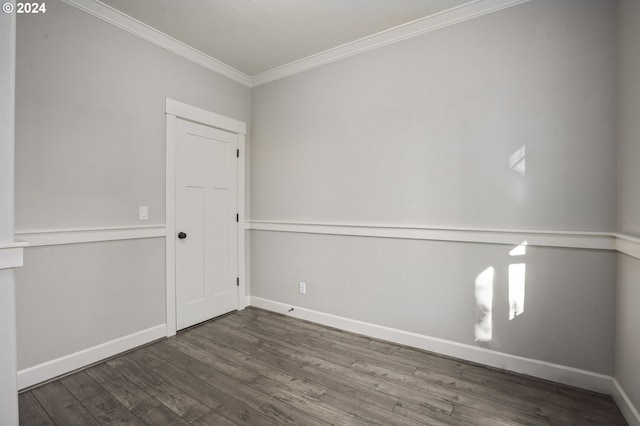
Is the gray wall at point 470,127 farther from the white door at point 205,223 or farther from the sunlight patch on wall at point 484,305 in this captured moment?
the white door at point 205,223

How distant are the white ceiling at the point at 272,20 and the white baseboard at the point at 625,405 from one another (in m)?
2.93

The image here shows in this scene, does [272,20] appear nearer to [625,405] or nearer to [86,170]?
[86,170]

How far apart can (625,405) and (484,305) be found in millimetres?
886

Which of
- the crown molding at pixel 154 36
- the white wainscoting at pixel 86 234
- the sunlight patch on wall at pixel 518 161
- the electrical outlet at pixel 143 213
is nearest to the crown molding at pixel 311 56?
the crown molding at pixel 154 36

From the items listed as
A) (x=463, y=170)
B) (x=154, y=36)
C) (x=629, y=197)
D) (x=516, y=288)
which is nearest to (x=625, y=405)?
(x=516, y=288)

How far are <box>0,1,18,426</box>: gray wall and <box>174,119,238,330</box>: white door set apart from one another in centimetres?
163

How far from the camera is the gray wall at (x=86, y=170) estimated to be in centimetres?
205

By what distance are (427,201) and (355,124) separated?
1.07 m

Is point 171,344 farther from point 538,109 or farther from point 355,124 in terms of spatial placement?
point 538,109

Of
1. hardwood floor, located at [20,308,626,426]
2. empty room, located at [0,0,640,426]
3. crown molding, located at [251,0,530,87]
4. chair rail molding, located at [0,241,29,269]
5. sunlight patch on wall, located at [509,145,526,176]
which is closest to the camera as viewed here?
chair rail molding, located at [0,241,29,269]

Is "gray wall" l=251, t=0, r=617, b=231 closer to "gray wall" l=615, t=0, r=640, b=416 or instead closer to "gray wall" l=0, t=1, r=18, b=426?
"gray wall" l=615, t=0, r=640, b=416

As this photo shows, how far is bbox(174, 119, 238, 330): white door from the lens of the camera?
299 cm

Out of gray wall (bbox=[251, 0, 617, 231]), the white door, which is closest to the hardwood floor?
the white door

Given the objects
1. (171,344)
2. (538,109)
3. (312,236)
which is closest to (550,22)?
(538,109)
